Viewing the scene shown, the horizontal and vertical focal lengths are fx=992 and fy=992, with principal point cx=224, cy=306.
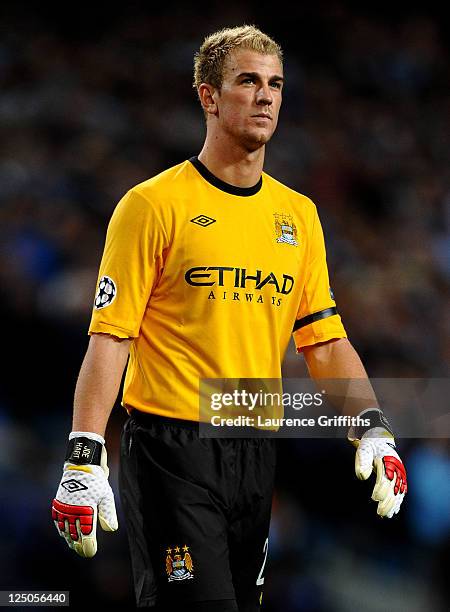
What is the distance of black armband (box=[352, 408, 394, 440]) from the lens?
353cm

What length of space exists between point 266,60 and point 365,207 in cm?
332

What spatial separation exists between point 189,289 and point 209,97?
0.73 m

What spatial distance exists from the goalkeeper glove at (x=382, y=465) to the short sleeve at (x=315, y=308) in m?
0.38

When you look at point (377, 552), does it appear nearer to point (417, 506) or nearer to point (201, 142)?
point (417, 506)

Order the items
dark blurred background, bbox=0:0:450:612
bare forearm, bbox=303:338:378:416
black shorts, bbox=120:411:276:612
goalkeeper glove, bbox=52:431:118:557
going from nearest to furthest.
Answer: goalkeeper glove, bbox=52:431:118:557 < black shorts, bbox=120:411:276:612 < bare forearm, bbox=303:338:378:416 < dark blurred background, bbox=0:0:450:612

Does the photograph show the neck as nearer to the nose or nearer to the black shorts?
the nose

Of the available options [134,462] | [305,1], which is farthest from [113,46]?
[134,462]

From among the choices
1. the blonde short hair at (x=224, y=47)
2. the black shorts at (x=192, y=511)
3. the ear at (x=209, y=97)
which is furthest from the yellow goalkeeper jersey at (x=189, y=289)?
the blonde short hair at (x=224, y=47)

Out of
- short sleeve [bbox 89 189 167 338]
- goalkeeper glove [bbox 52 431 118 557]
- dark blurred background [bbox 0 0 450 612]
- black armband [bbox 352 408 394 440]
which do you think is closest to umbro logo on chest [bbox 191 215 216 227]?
short sleeve [bbox 89 189 167 338]

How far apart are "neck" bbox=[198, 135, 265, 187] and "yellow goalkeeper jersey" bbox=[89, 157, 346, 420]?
0.03 m

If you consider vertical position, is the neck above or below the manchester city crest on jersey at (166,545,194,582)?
above

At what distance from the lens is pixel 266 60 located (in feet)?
11.3

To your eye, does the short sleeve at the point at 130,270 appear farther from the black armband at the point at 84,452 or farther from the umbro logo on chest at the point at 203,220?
the black armband at the point at 84,452

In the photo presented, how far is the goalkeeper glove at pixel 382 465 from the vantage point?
334 cm
